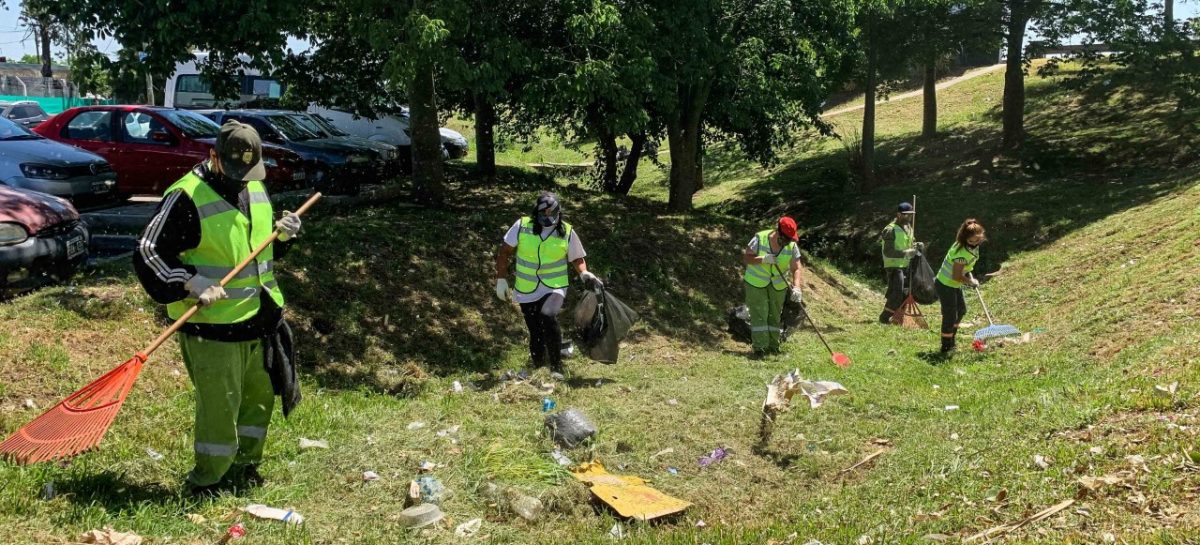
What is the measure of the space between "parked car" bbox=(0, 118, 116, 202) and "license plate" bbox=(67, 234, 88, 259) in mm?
3551

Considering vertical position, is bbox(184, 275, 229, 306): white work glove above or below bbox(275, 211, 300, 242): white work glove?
below

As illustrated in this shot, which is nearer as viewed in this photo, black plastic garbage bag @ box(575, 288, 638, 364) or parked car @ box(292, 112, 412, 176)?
black plastic garbage bag @ box(575, 288, 638, 364)

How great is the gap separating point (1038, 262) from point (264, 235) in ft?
45.9

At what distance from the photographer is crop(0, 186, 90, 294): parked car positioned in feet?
26.3

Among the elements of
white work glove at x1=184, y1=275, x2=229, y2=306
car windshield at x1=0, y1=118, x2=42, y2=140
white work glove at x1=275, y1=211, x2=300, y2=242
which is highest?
car windshield at x1=0, y1=118, x2=42, y2=140

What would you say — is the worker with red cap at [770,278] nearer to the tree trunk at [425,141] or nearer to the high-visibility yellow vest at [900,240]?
the high-visibility yellow vest at [900,240]

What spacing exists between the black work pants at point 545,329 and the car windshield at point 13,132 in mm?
8247

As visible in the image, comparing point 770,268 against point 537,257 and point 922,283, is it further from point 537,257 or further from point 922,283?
point 922,283

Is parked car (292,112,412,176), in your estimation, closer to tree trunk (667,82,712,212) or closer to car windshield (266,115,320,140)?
car windshield (266,115,320,140)

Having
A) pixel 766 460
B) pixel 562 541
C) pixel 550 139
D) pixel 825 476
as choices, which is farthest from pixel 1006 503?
pixel 550 139

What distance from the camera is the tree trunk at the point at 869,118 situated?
70.9 feet

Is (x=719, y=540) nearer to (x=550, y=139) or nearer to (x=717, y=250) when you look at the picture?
(x=717, y=250)

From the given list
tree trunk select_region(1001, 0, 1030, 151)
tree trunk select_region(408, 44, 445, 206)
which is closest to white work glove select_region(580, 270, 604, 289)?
tree trunk select_region(408, 44, 445, 206)

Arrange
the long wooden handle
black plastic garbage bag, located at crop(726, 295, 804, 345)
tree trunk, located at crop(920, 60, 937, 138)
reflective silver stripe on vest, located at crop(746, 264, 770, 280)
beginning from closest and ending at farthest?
the long wooden handle, reflective silver stripe on vest, located at crop(746, 264, 770, 280), black plastic garbage bag, located at crop(726, 295, 804, 345), tree trunk, located at crop(920, 60, 937, 138)
